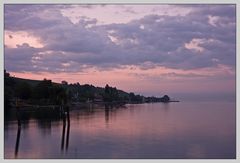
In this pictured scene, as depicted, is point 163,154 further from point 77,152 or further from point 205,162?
point 205,162

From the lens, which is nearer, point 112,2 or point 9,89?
point 112,2

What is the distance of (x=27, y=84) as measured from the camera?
49.0 metres

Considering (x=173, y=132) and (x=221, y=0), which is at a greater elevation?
(x=221, y=0)

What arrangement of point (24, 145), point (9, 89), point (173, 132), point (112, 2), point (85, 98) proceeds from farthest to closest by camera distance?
1. point (85, 98)
2. point (9, 89)
3. point (173, 132)
4. point (24, 145)
5. point (112, 2)

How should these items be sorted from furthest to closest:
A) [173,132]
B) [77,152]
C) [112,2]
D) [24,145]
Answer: [173,132]
[24,145]
[77,152]
[112,2]

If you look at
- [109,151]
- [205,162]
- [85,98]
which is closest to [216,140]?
[109,151]

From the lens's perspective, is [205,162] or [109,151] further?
[109,151]

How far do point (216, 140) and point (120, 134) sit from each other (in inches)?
225

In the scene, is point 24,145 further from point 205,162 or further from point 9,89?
point 9,89

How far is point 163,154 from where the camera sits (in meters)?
18.9

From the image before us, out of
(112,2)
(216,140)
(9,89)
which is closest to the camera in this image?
(112,2)

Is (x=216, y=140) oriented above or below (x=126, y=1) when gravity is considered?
below

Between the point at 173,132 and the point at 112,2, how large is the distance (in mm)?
18595

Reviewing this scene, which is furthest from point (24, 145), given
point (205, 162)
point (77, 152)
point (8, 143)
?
point (205, 162)
